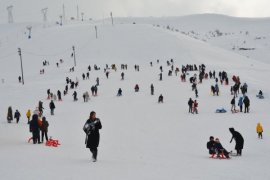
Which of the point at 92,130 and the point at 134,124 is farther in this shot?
the point at 134,124

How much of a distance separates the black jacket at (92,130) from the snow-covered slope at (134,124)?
0.64 metres

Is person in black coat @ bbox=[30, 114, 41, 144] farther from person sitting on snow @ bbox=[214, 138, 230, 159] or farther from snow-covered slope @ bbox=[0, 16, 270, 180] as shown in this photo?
person sitting on snow @ bbox=[214, 138, 230, 159]

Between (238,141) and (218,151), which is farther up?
(238,141)

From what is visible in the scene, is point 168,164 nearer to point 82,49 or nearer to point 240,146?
point 240,146

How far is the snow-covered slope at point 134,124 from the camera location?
41.7 feet

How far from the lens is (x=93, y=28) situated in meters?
103

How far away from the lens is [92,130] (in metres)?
12.5

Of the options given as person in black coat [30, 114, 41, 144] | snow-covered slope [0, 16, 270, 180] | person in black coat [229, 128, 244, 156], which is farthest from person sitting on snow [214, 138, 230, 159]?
person in black coat [30, 114, 41, 144]

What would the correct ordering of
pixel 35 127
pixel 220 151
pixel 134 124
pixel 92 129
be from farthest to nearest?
1. pixel 134 124
2. pixel 35 127
3. pixel 220 151
4. pixel 92 129

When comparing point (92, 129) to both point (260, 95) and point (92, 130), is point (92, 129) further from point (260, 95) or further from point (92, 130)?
point (260, 95)

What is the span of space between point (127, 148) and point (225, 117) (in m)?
12.2

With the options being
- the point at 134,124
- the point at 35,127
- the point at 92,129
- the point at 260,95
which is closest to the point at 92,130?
the point at 92,129

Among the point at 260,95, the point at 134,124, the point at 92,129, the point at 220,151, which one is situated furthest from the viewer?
the point at 260,95

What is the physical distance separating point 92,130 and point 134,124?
1602 centimetres
